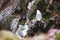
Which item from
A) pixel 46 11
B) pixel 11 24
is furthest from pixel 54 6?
pixel 11 24

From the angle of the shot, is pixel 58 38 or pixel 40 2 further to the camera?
pixel 40 2

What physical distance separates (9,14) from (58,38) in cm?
72

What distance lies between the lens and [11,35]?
2.63 m

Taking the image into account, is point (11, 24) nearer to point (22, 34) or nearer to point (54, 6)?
point (22, 34)

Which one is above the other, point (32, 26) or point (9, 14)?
point (9, 14)

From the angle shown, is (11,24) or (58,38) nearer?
(58,38)

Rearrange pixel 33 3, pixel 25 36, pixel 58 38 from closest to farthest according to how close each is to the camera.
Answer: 1. pixel 58 38
2. pixel 25 36
3. pixel 33 3

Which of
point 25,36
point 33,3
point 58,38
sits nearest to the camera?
point 58,38

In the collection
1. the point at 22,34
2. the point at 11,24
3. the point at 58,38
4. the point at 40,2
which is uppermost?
the point at 40,2

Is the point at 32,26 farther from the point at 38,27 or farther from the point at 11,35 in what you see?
the point at 11,35

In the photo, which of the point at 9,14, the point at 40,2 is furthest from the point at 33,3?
the point at 9,14

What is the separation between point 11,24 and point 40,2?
1.32ft

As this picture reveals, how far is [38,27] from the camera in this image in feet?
8.33

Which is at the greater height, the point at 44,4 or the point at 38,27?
the point at 44,4
